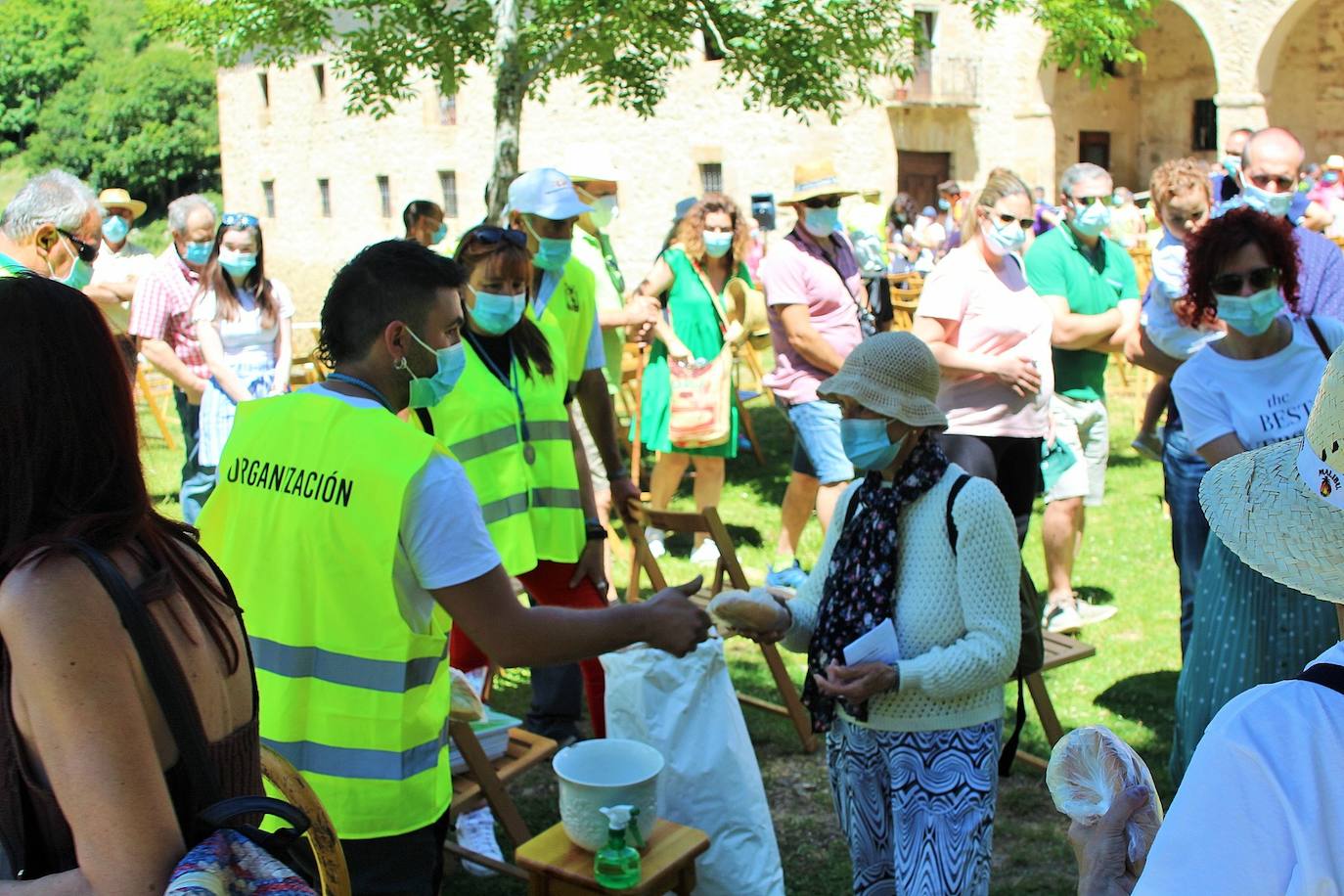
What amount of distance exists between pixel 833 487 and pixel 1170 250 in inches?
76.2

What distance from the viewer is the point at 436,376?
9.60 ft

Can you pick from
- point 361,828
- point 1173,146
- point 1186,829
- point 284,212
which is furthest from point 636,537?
point 284,212

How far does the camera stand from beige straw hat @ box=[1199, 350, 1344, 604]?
1341 millimetres

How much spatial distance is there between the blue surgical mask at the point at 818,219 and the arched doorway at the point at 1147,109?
86.2 ft

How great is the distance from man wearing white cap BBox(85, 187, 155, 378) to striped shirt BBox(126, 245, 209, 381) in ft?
1.30

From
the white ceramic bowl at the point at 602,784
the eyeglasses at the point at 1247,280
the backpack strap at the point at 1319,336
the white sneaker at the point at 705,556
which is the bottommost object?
the white sneaker at the point at 705,556

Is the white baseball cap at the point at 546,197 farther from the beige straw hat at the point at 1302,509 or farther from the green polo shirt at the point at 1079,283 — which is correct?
the beige straw hat at the point at 1302,509

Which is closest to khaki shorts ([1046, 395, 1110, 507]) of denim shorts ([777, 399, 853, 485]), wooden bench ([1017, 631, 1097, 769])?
denim shorts ([777, 399, 853, 485])

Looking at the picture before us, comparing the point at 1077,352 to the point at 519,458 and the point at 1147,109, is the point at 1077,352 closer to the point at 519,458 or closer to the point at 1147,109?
the point at 519,458

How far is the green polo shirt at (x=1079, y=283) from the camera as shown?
6168 millimetres

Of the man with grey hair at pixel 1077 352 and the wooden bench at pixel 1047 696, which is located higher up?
the man with grey hair at pixel 1077 352

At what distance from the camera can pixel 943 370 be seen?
214 inches

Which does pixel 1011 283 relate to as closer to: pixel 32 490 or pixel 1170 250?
pixel 1170 250

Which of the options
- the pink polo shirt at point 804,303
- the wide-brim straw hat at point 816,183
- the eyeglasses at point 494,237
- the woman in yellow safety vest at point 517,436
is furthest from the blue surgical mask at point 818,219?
the eyeglasses at point 494,237
